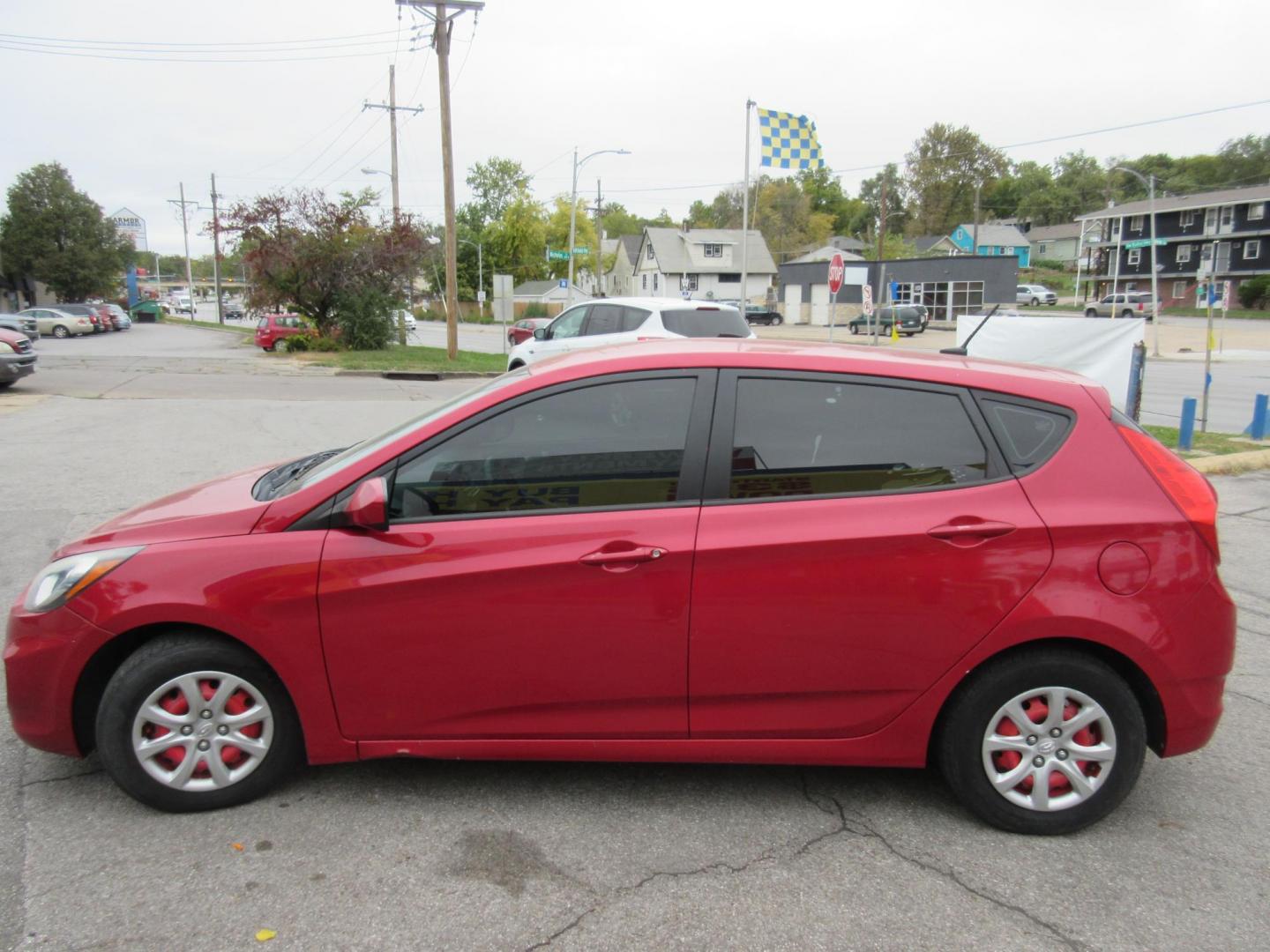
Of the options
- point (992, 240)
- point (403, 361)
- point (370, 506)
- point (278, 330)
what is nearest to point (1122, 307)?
point (992, 240)

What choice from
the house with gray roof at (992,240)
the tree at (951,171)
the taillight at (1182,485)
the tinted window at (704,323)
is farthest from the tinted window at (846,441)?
the tree at (951,171)

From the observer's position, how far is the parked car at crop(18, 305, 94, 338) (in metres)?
46.4

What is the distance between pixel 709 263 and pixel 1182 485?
7835cm

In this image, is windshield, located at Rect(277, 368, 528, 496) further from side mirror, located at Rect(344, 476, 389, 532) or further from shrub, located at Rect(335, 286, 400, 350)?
shrub, located at Rect(335, 286, 400, 350)

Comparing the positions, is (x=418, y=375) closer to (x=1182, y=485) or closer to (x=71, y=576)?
(x=71, y=576)

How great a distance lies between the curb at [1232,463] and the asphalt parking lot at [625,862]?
6456 mm

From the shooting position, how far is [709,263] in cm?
7919

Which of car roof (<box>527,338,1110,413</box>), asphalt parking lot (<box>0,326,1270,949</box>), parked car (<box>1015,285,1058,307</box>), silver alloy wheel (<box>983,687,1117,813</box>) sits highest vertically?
parked car (<box>1015,285,1058,307</box>)

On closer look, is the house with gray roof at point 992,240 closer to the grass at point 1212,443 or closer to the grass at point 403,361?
the grass at point 403,361

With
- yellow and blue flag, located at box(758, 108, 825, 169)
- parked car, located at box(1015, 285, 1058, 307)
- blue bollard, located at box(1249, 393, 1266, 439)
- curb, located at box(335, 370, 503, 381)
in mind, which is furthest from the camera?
parked car, located at box(1015, 285, 1058, 307)

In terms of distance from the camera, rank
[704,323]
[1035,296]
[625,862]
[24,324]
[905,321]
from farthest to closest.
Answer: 1. [1035,296]
2. [905,321]
3. [24,324]
4. [704,323]
5. [625,862]

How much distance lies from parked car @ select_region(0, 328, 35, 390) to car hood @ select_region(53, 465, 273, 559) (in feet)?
53.3

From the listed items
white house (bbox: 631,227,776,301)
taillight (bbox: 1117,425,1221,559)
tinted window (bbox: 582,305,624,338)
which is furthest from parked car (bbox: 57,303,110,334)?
taillight (bbox: 1117,425,1221,559)

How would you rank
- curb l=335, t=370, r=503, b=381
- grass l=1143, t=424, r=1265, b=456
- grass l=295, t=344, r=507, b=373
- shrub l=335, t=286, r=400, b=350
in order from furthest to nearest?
shrub l=335, t=286, r=400, b=350, grass l=295, t=344, r=507, b=373, curb l=335, t=370, r=503, b=381, grass l=1143, t=424, r=1265, b=456
